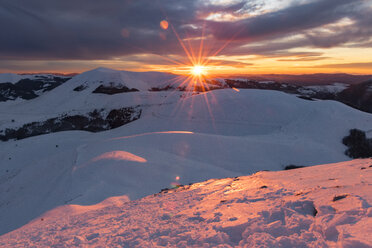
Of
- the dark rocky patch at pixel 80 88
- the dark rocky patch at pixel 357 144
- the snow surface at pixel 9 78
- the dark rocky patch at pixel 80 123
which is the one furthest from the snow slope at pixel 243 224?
the snow surface at pixel 9 78

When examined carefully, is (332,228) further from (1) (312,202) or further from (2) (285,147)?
(2) (285,147)

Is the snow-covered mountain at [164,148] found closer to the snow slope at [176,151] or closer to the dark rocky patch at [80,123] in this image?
the snow slope at [176,151]

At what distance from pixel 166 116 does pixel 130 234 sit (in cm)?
3437

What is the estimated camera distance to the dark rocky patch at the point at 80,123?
138 feet

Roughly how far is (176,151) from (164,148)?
1.25 m

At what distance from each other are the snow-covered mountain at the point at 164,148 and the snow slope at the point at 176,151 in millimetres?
87

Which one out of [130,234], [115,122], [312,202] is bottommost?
[115,122]

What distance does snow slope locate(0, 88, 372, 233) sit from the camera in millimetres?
12172

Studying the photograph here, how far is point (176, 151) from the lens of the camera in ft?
61.6

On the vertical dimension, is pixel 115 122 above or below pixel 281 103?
below

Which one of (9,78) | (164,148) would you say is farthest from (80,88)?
(9,78)

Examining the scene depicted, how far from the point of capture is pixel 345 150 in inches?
836

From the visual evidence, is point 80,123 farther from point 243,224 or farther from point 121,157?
point 243,224

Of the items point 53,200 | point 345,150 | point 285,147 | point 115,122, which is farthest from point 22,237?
point 115,122
